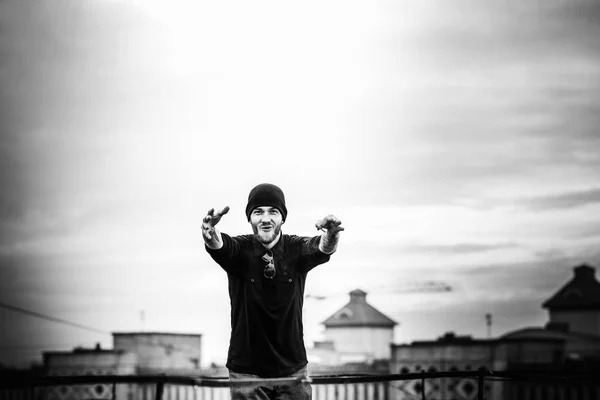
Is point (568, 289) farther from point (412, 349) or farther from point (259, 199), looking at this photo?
point (259, 199)

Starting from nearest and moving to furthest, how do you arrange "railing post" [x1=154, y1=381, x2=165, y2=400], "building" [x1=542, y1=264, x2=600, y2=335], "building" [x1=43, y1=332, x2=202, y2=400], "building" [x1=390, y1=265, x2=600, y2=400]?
"railing post" [x1=154, y1=381, x2=165, y2=400] < "building" [x1=390, y1=265, x2=600, y2=400] < "building" [x1=542, y1=264, x2=600, y2=335] < "building" [x1=43, y1=332, x2=202, y2=400]

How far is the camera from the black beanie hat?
3553 millimetres

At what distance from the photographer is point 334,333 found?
Answer: 6219 centimetres

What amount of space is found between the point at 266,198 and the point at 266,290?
15.9 inches

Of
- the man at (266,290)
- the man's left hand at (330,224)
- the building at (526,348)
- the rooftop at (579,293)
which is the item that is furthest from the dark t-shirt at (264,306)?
the rooftop at (579,293)

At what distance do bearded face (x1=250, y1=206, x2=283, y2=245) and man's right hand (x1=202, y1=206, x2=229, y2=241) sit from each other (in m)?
0.27

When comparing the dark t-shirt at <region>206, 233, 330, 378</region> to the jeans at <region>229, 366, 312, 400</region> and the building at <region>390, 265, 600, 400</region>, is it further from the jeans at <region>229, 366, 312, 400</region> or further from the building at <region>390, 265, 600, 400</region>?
the building at <region>390, 265, 600, 400</region>

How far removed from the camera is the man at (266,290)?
3.33 m

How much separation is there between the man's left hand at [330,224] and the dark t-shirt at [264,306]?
0.12 metres

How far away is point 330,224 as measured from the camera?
339 centimetres

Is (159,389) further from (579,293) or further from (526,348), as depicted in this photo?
(579,293)

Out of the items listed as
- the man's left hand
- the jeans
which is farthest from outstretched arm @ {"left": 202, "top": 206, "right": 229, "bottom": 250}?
the jeans

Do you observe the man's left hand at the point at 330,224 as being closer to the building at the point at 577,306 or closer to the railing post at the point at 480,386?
the railing post at the point at 480,386

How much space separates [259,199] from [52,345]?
4688 cm
